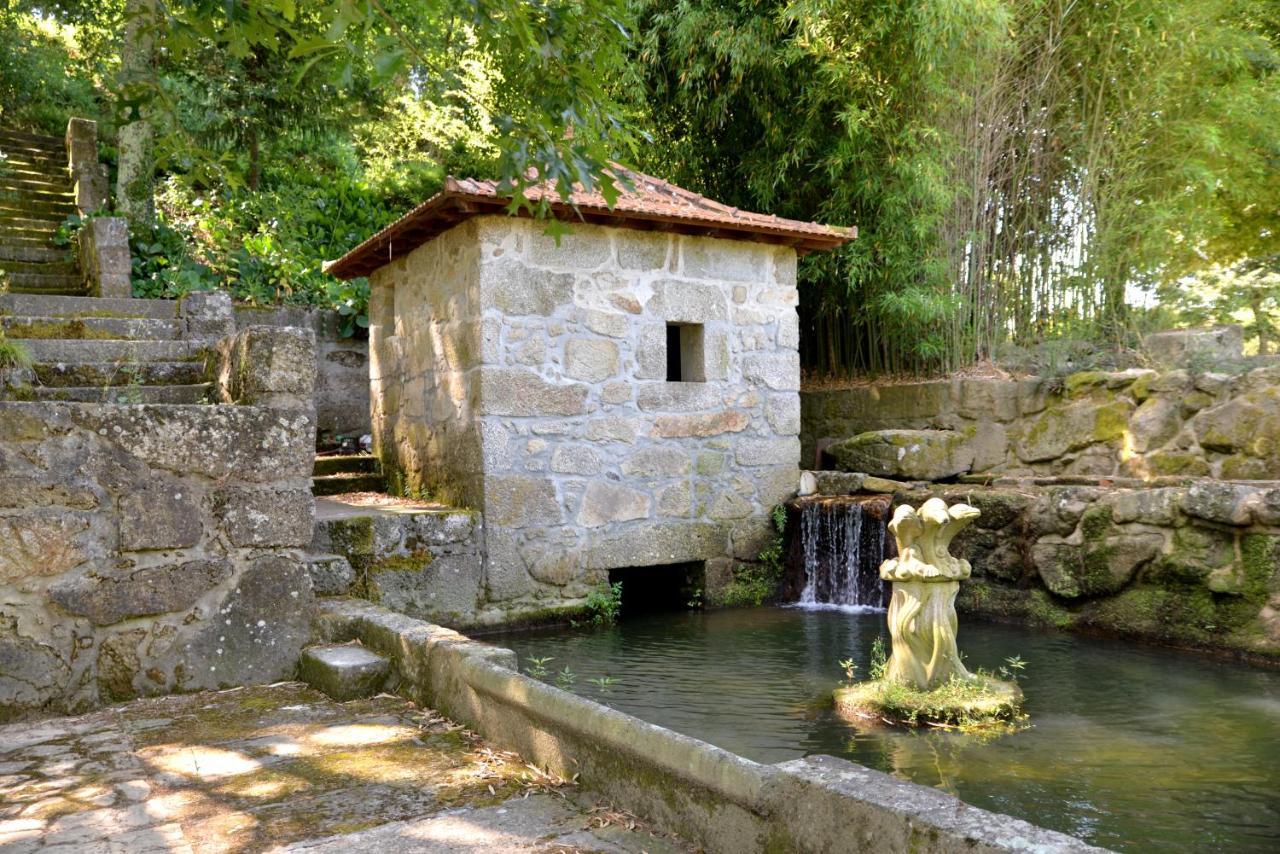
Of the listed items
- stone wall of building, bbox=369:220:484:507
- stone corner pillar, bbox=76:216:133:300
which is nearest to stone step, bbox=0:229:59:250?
stone corner pillar, bbox=76:216:133:300

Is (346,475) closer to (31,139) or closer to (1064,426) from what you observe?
(1064,426)

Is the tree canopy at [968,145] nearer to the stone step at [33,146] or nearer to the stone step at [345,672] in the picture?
the stone step at [33,146]

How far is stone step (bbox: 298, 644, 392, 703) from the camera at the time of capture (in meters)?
3.64

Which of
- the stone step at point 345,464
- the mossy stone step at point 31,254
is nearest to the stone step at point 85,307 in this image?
the stone step at point 345,464

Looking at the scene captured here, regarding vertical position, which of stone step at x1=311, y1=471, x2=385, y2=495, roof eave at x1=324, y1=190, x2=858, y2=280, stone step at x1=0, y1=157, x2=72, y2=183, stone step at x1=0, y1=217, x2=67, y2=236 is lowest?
stone step at x1=311, y1=471, x2=385, y2=495

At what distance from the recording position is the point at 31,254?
10.6 metres

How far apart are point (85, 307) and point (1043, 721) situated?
760 cm

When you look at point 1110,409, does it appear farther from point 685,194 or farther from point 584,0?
point 584,0

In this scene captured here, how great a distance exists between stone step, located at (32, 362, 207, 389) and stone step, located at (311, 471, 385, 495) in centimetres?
303

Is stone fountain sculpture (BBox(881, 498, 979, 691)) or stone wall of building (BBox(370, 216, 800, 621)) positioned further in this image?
stone wall of building (BBox(370, 216, 800, 621))

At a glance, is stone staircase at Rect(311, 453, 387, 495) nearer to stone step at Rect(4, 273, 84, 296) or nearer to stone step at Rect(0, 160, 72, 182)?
stone step at Rect(4, 273, 84, 296)

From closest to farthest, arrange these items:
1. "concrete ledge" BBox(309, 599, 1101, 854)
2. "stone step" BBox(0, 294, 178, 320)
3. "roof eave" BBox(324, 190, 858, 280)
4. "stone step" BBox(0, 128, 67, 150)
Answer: "concrete ledge" BBox(309, 599, 1101, 854), "roof eave" BBox(324, 190, 858, 280), "stone step" BBox(0, 294, 178, 320), "stone step" BBox(0, 128, 67, 150)

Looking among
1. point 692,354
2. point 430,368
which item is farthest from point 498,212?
point 692,354

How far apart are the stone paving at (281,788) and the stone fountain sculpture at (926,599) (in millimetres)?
2415
